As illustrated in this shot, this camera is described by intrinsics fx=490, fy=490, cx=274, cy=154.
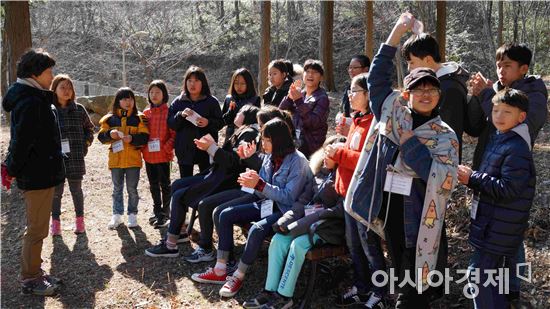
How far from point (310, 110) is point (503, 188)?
2261mm

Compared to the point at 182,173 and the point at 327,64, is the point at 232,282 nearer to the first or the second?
the point at 182,173

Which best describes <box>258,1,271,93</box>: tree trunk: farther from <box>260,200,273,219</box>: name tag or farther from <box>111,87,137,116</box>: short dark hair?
<box>260,200,273,219</box>: name tag

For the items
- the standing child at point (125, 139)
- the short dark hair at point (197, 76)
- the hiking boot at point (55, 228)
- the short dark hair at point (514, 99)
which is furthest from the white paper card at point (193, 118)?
the short dark hair at point (514, 99)

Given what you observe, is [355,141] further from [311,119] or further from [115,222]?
[115,222]

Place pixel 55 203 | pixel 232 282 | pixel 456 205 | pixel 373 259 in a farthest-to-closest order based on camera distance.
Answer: pixel 55 203 < pixel 456 205 < pixel 232 282 < pixel 373 259

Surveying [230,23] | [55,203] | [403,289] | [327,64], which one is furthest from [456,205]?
[230,23]

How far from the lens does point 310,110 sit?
4.90 m

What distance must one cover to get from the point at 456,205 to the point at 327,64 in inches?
362

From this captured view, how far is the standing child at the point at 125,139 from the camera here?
557 centimetres

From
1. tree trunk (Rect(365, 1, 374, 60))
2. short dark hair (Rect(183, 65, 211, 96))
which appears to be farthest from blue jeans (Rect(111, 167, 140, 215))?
tree trunk (Rect(365, 1, 374, 60))

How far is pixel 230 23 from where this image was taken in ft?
94.5

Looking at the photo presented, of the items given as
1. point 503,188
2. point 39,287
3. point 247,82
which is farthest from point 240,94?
point 503,188

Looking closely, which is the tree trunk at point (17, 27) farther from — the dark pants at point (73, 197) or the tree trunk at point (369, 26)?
the tree trunk at point (369, 26)

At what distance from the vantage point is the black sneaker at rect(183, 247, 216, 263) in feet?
15.8
